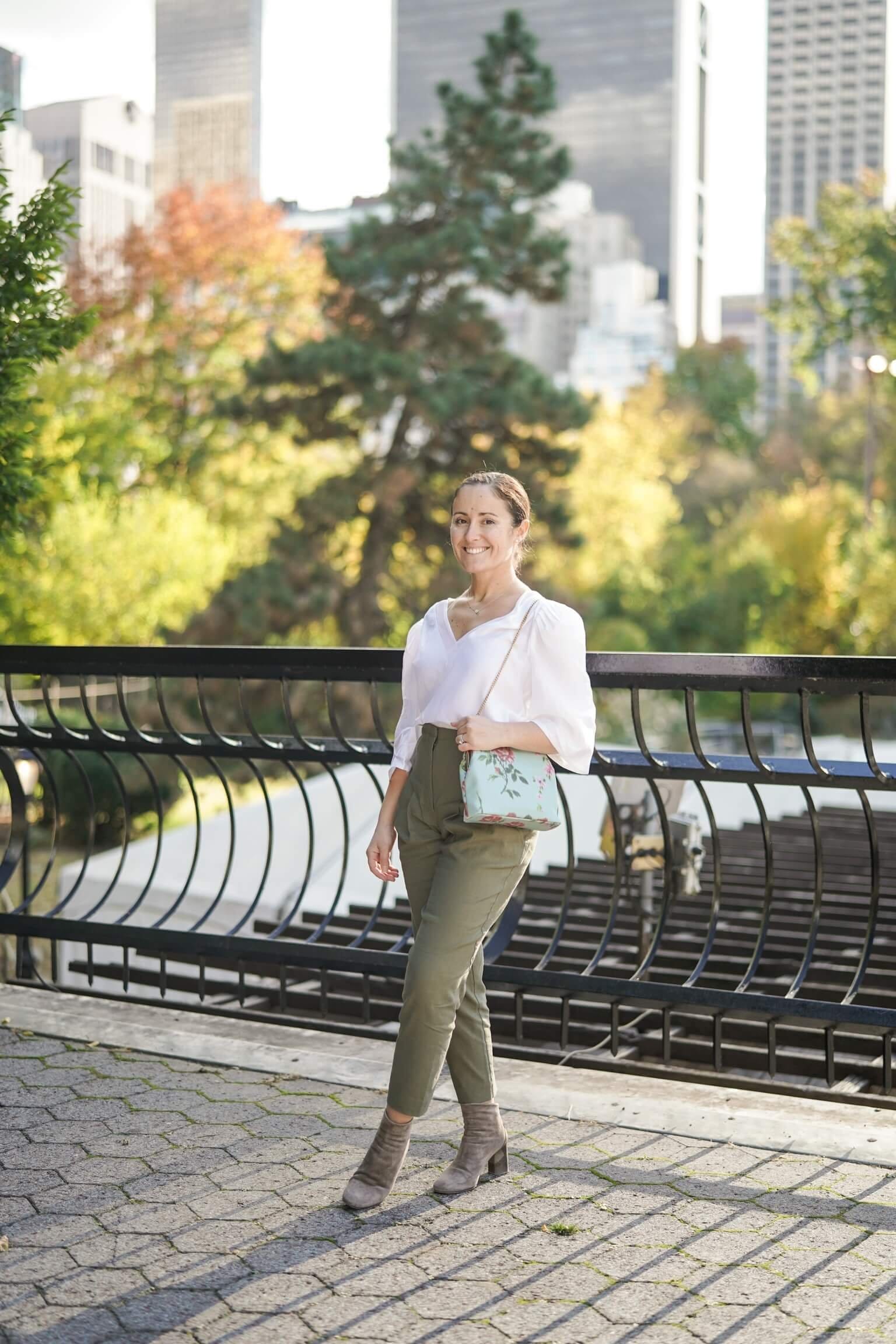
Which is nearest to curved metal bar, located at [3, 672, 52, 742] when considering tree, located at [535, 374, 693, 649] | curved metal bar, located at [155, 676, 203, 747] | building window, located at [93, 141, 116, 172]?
curved metal bar, located at [155, 676, 203, 747]

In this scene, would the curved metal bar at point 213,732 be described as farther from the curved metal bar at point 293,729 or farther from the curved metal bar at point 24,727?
the curved metal bar at point 24,727

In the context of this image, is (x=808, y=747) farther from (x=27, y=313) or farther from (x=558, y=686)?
(x=27, y=313)

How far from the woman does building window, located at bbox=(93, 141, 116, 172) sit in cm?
4382

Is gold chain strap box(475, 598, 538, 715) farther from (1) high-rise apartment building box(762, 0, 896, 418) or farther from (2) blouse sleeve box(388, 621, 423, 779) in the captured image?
(1) high-rise apartment building box(762, 0, 896, 418)

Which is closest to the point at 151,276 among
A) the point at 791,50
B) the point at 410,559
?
the point at 410,559

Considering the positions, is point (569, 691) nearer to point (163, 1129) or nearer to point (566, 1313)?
point (566, 1313)

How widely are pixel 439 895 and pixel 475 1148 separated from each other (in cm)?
60

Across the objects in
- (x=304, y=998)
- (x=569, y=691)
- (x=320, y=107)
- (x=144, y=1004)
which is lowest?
(x=304, y=998)

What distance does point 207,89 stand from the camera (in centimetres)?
11244

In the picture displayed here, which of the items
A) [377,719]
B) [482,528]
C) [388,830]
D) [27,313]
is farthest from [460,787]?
[27,313]

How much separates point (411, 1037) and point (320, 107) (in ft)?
297

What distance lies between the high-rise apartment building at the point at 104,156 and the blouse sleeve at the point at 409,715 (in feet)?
102

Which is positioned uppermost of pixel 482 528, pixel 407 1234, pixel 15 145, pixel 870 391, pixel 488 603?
pixel 15 145

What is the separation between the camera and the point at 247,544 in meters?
→ 32.2
